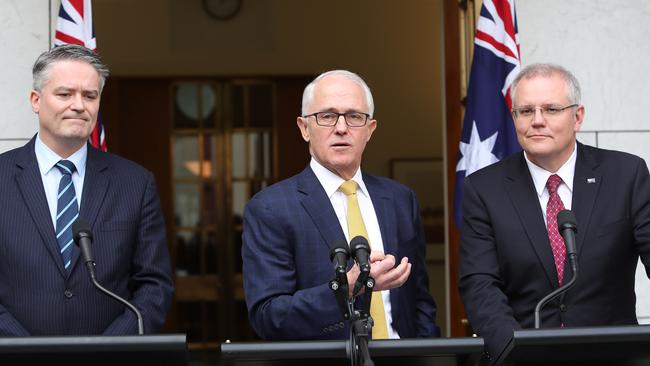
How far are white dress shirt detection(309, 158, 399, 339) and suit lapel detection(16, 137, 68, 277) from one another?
2.68 ft

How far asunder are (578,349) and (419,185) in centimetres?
707

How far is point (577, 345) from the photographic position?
88.8 inches

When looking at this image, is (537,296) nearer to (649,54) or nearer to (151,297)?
(151,297)

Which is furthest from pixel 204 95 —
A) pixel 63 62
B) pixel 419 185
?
pixel 63 62

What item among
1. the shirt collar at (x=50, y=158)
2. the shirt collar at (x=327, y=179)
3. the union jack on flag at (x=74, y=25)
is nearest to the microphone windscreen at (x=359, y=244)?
the shirt collar at (x=327, y=179)

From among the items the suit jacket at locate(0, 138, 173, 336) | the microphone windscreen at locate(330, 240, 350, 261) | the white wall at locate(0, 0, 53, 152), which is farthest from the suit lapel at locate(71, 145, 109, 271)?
the white wall at locate(0, 0, 53, 152)

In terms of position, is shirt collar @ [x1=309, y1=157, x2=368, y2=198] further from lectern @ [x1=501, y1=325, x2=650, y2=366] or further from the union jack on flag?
the union jack on flag

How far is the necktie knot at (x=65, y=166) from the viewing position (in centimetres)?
327

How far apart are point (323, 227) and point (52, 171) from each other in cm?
87

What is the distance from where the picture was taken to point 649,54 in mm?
4750

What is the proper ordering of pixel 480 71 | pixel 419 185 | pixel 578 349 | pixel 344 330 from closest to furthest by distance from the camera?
pixel 578 349
pixel 344 330
pixel 480 71
pixel 419 185

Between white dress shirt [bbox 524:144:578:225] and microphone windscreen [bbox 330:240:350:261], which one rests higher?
white dress shirt [bbox 524:144:578:225]

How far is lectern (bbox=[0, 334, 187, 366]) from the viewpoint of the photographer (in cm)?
222

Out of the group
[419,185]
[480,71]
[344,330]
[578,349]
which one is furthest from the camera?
[419,185]
